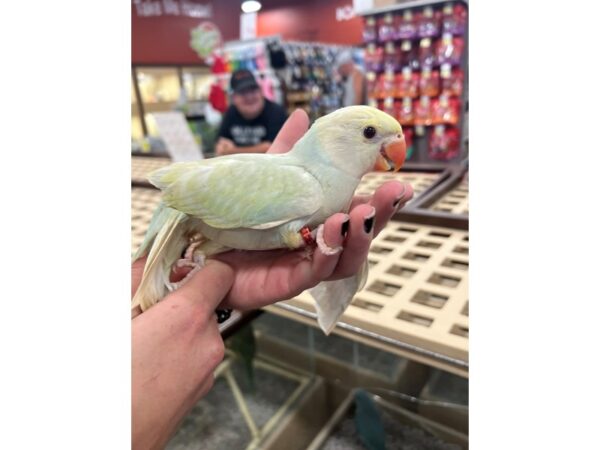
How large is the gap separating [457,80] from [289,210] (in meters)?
1.83

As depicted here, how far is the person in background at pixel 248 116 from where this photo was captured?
5.71ft

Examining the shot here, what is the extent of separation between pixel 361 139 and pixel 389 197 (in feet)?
0.25

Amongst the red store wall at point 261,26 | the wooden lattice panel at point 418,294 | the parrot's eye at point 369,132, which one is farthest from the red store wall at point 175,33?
the parrot's eye at point 369,132

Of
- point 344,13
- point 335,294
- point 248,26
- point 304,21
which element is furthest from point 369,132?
point 304,21

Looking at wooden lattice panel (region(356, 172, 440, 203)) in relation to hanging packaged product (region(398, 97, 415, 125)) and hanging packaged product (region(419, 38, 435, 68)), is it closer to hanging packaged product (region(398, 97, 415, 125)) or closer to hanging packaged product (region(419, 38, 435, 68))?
hanging packaged product (region(398, 97, 415, 125))

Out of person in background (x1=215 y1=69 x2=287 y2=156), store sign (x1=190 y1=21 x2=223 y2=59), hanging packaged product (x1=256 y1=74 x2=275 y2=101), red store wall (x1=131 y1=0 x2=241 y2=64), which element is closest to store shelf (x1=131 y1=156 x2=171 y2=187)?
person in background (x1=215 y1=69 x2=287 y2=156)

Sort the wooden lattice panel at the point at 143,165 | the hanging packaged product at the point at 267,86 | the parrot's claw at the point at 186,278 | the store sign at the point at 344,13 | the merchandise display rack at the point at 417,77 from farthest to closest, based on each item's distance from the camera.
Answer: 1. the store sign at the point at 344,13
2. the hanging packaged product at the point at 267,86
3. the merchandise display rack at the point at 417,77
4. the wooden lattice panel at the point at 143,165
5. the parrot's claw at the point at 186,278

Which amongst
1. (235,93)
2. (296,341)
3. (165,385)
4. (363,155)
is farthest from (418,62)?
(165,385)

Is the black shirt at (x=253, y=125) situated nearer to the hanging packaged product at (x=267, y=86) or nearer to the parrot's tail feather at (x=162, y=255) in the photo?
the hanging packaged product at (x=267, y=86)

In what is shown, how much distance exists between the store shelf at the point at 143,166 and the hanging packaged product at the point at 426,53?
4.31 ft

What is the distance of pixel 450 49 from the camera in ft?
6.48

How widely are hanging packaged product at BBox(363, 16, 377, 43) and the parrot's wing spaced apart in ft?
6.27

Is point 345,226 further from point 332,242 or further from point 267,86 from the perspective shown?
point 267,86

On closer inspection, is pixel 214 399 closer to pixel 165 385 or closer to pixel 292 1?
pixel 165 385
